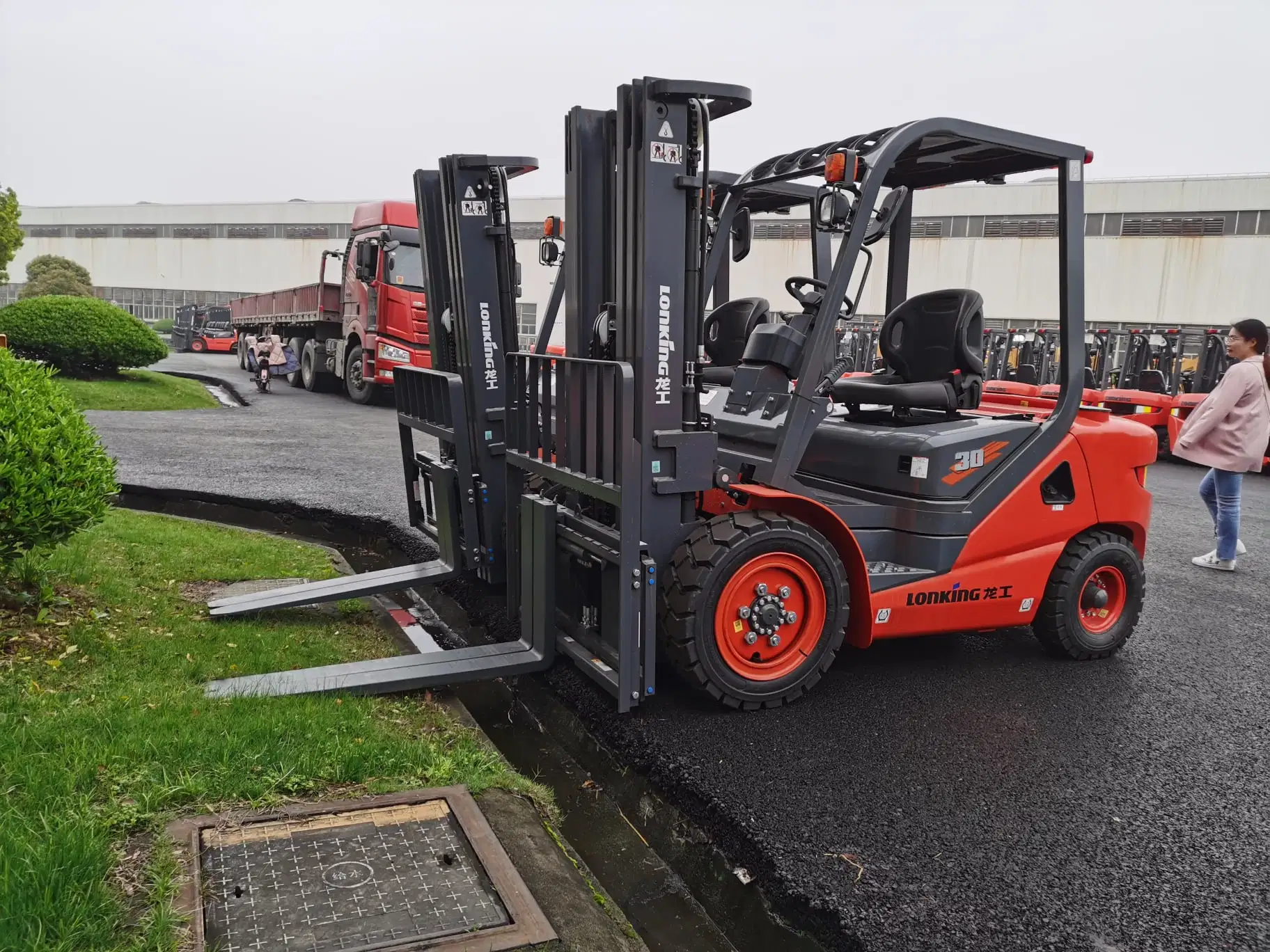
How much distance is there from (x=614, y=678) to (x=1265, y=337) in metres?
5.82

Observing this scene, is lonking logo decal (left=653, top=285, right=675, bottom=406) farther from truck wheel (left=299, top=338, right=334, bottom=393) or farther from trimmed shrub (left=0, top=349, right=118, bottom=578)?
truck wheel (left=299, top=338, right=334, bottom=393)

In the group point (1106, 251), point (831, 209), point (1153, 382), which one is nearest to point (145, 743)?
point (831, 209)

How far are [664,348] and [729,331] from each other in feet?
7.86

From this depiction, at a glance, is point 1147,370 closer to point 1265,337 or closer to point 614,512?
point 1265,337

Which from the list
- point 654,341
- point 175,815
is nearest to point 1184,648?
point 654,341

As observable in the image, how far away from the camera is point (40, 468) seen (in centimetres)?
444

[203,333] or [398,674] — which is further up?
[203,333]

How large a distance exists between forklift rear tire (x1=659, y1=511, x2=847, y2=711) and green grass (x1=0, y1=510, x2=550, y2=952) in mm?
966

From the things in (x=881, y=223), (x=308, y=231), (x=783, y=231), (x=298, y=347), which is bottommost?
(x=298, y=347)

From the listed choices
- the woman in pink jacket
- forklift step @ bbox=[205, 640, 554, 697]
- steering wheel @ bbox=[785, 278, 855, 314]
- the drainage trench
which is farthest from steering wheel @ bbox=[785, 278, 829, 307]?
the woman in pink jacket

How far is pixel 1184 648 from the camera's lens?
19.4ft

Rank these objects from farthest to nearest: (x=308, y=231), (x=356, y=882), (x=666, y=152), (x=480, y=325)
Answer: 1. (x=308, y=231)
2. (x=480, y=325)
3. (x=666, y=152)
4. (x=356, y=882)

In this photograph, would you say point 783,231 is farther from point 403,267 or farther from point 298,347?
point 403,267

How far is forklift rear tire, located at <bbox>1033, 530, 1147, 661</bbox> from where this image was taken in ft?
17.7
